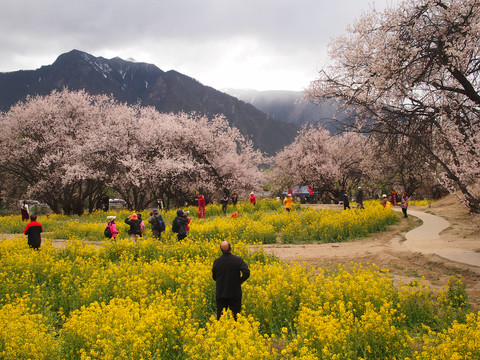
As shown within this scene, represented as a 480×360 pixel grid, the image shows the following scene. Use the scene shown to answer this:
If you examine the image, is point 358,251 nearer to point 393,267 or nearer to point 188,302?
point 393,267

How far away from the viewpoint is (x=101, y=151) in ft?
89.4

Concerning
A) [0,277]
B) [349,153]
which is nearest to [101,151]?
[0,277]

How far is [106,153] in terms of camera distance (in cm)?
2708

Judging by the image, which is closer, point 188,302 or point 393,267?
point 188,302

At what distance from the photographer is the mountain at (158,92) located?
130 m

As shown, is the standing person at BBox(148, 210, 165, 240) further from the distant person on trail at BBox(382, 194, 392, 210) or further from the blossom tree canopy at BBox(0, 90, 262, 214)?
the blossom tree canopy at BBox(0, 90, 262, 214)

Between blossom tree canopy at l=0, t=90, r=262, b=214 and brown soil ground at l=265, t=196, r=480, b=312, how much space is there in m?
17.2

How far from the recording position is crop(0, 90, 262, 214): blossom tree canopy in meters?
27.0

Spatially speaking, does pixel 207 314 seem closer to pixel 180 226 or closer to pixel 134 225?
pixel 180 226

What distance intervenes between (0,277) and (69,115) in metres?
26.0

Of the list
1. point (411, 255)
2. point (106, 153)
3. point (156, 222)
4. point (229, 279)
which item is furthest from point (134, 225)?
point (106, 153)

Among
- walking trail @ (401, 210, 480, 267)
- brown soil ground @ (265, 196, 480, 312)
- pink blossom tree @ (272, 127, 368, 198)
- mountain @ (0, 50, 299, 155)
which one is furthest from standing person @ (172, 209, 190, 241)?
mountain @ (0, 50, 299, 155)

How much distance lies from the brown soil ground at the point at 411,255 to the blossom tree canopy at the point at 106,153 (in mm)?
17218

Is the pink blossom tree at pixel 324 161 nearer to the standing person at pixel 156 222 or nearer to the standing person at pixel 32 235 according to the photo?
the standing person at pixel 156 222
